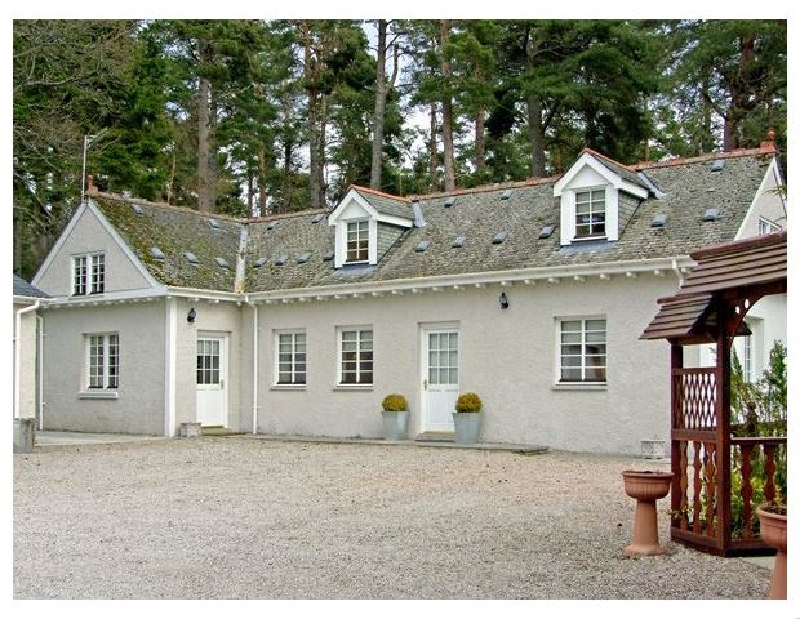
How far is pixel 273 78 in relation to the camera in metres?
32.7

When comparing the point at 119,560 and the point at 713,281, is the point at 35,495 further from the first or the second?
the point at 713,281

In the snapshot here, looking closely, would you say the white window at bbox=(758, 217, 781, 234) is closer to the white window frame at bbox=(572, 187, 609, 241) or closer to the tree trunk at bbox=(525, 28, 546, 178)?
the white window frame at bbox=(572, 187, 609, 241)

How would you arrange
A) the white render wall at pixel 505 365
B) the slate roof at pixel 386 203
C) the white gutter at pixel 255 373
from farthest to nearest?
the white gutter at pixel 255 373
the slate roof at pixel 386 203
the white render wall at pixel 505 365

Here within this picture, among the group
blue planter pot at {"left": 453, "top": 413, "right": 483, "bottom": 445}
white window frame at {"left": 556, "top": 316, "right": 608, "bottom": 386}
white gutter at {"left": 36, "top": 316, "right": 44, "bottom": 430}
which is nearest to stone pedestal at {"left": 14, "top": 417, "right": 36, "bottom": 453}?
white gutter at {"left": 36, "top": 316, "right": 44, "bottom": 430}

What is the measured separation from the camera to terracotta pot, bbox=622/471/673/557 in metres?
7.90

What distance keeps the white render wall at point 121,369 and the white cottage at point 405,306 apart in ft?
Answer: 0.15

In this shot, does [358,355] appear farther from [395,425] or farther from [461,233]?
[461,233]

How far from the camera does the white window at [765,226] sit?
17.0 metres

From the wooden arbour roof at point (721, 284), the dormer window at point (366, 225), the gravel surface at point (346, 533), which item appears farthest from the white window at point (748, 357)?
the wooden arbour roof at point (721, 284)

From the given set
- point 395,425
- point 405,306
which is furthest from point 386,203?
point 395,425

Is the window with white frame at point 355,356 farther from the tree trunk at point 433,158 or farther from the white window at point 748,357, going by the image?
the tree trunk at point 433,158

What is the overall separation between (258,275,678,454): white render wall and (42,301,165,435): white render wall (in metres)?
2.25

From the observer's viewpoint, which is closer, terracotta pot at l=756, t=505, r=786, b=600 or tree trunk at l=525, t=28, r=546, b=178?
terracotta pot at l=756, t=505, r=786, b=600
